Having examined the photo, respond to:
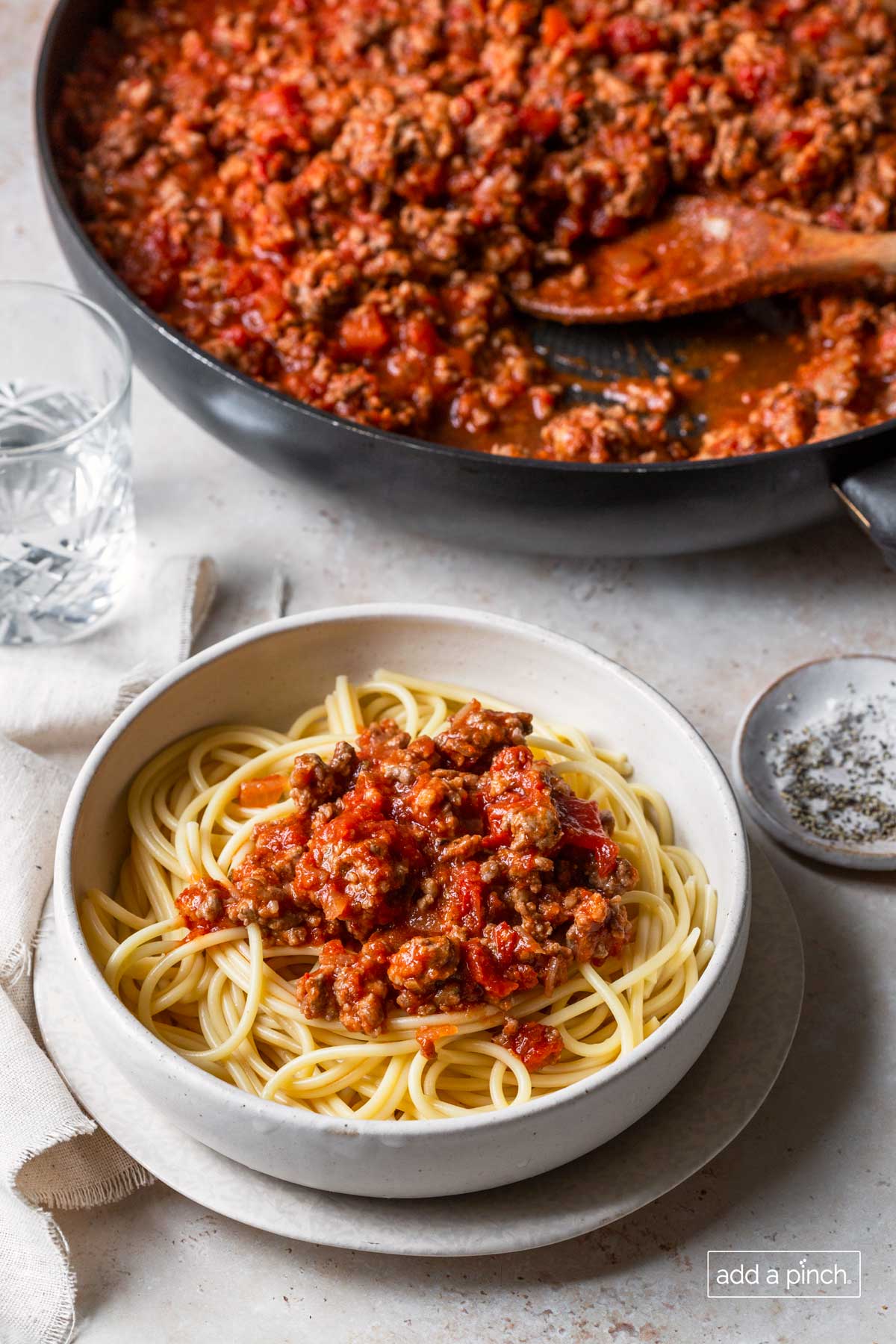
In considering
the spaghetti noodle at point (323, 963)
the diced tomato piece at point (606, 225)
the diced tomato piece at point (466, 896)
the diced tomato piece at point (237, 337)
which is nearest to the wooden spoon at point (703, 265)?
the diced tomato piece at point (606, 225)

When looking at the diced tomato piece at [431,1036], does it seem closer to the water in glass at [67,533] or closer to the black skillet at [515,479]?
the black skillet at [515,479]

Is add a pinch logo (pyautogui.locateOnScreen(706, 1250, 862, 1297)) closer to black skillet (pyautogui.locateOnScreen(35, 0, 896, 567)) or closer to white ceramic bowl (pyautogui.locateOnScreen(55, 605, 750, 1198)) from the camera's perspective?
white ceramic bowl (pyautogui.locateOnScreen(55, 605, 750, 1198))

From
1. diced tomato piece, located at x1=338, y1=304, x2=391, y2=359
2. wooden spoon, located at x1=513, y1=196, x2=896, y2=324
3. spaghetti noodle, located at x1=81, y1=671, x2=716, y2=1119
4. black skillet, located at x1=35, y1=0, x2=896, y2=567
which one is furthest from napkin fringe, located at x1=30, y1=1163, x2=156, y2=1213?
wooden spoon, located at x1=513, y1=196, x2=896, y2=324

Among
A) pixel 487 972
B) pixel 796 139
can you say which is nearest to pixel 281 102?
pixel 796 139

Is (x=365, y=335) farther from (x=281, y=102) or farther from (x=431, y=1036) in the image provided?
(x=431, y=1036)

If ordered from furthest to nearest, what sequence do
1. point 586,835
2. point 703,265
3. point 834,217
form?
point 834,217 → point 703,265 → point 586,835

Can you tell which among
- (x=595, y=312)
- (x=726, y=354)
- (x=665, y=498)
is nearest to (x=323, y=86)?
(x=595, y=312)

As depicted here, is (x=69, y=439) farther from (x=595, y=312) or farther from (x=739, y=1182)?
(x=739, y=1182)
